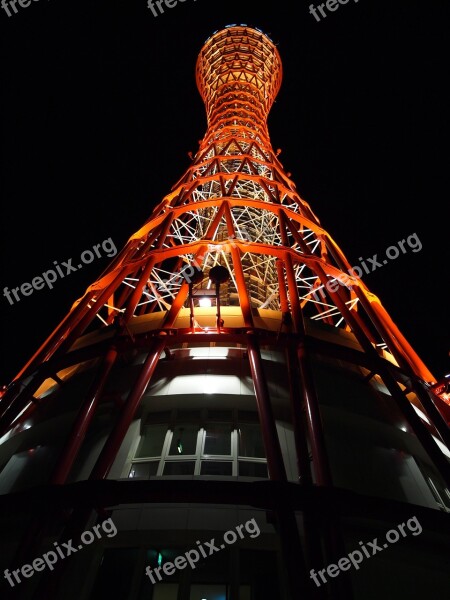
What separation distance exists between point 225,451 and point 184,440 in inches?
40.9

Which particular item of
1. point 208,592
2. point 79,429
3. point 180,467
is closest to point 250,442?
point 180,467

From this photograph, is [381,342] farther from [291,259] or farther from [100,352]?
[100,352]

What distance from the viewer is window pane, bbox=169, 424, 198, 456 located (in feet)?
31.9

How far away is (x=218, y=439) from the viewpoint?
A: 1000 cm

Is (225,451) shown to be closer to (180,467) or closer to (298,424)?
(180,467)

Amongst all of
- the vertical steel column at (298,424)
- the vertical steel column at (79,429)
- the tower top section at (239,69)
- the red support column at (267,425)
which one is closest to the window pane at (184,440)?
the vertical steel column at (79,429)

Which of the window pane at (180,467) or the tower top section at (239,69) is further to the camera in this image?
the tower top section at (239,69)

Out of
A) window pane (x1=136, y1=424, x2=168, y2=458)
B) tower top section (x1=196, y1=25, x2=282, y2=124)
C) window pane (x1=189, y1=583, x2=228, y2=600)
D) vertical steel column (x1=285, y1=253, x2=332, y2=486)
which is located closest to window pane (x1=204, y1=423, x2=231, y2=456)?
window pane (x1=136, y1=424, x2=168, y2=458)

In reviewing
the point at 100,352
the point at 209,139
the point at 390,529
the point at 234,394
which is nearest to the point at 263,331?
the point at 234,394

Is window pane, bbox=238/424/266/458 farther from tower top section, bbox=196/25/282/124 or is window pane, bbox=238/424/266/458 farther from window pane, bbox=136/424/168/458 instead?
tower top section, bbox=196/25/282/124

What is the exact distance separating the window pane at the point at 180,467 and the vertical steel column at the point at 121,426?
166 centimetres

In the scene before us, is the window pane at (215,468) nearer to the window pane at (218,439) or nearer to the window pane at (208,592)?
the window pane at (218,439)

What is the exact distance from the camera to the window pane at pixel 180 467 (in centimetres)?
920

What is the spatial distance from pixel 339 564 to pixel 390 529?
2485 mm
